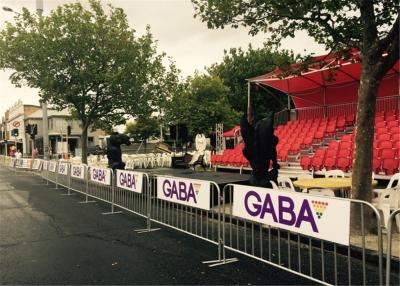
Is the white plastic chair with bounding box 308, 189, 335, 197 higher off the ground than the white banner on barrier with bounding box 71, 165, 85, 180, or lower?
lower

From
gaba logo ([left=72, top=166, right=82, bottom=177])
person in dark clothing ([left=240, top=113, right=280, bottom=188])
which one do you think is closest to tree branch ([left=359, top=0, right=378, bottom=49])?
person in dark clothing ([left=240, top=113, right=280, bottom=188])

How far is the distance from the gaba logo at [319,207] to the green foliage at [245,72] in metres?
31.2

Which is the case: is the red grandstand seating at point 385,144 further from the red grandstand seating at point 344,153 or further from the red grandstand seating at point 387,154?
the red grandstand seating at point 344,153

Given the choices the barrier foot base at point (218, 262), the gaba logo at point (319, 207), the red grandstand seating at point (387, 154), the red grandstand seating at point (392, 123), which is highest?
the red grandstand seating at point (392, 123)

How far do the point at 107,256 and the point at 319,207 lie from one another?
362cm

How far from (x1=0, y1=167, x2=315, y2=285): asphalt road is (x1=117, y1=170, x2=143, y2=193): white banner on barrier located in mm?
805

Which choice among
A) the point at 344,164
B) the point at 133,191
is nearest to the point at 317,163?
the point at 344,164

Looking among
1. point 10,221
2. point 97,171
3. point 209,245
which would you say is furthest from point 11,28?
point 209,245

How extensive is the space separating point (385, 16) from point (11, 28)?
17.4 metres

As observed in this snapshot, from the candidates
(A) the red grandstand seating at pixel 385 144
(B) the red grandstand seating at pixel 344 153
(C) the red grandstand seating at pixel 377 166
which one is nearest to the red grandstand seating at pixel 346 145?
(B) the red grandstand seating at pixel 344 153

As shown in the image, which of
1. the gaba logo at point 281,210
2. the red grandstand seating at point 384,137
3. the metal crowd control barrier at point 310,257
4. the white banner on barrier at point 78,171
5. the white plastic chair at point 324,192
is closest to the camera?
the gaba logo at point 281,210

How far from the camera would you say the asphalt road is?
495cm

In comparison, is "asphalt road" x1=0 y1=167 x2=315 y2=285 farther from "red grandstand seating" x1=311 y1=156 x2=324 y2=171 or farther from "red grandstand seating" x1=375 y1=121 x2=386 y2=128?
"red grandstand seating" x1=375 y1=121 x2=386 y2=128

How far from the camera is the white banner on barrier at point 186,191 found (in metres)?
6.03
